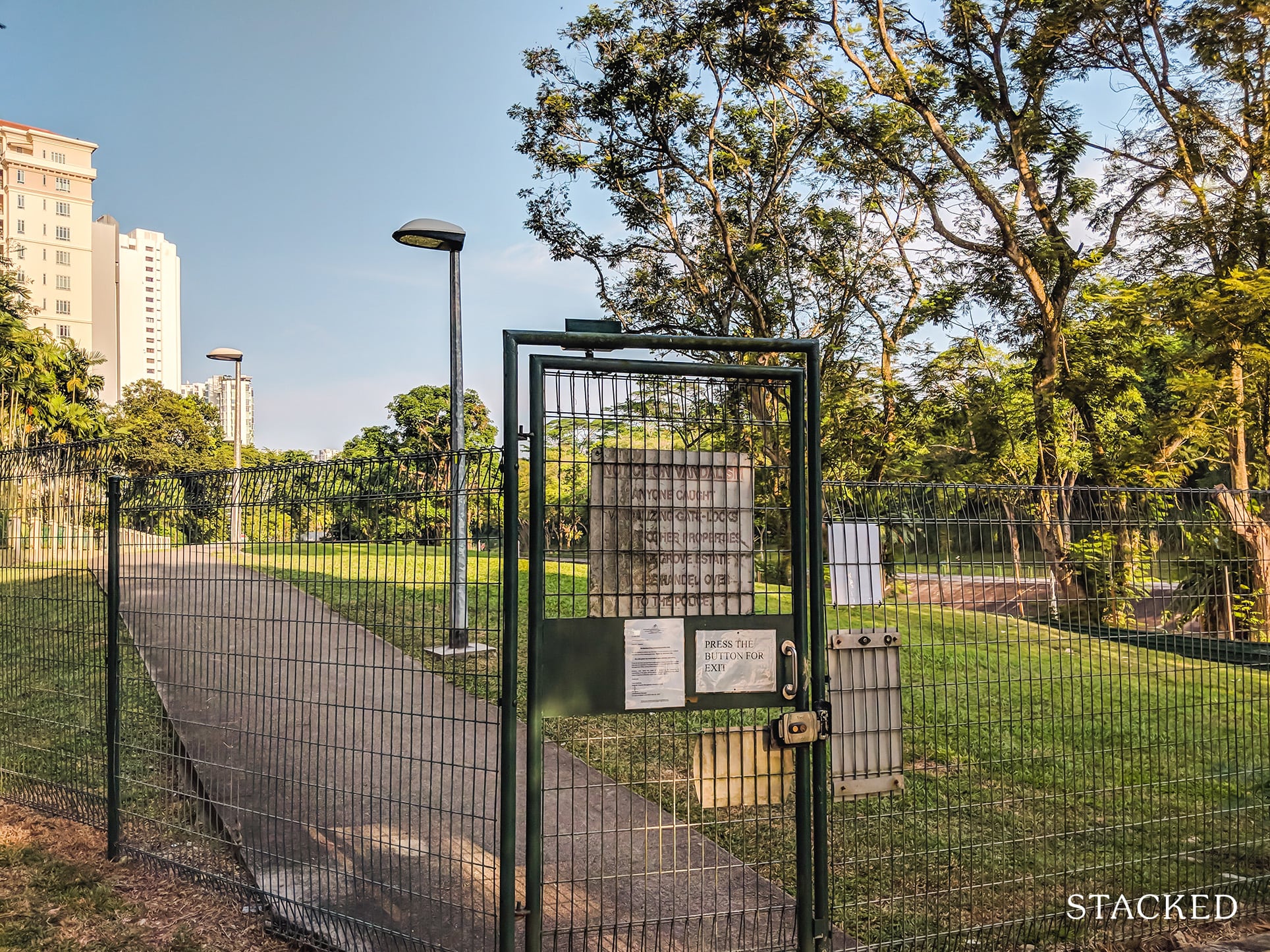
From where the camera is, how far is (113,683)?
4539 mm

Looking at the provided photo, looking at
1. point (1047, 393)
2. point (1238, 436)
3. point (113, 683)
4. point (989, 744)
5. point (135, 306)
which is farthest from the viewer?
point (135, 306)

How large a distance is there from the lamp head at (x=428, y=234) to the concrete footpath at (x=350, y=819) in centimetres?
428

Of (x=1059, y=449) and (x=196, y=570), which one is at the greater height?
(x=1059, y=449)

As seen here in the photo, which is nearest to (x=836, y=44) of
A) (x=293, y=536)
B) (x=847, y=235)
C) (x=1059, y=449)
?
(x=847, y=235)

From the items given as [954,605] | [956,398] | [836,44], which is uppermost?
[836,44]

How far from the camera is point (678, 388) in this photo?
317cm

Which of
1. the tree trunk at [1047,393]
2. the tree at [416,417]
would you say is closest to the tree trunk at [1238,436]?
the tree trunk at [1047,393]

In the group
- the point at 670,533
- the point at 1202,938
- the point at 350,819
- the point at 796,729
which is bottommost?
the point at 1202,938

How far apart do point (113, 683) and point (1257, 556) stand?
6641 millimetres

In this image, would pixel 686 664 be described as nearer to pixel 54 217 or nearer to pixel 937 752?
pixel 937 752

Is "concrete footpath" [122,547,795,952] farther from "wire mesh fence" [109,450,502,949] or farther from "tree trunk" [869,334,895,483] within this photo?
"tree trunk" [869,334,895,483]

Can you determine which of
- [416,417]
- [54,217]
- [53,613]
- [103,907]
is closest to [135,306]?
[54,217]

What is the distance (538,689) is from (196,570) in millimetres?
2368

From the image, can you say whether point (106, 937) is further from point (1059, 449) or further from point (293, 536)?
point (1059, 449)
